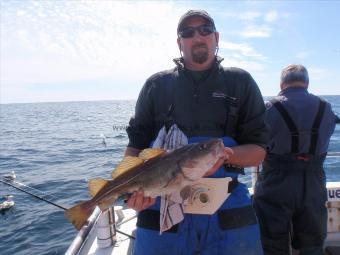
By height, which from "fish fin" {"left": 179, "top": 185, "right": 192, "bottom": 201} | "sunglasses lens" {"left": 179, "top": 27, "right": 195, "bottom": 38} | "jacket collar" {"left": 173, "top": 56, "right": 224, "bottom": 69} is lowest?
"fish fin" {"left": 179, "top": 185, "right": 192, "bottom": 201}

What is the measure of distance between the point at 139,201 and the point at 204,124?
2.80 feet

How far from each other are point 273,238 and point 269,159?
99 cm

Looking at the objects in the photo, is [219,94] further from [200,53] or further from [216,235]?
[216,235]

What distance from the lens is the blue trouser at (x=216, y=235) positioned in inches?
127

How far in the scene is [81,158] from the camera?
24266 mm

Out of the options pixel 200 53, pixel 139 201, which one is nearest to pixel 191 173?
pixel 139 201

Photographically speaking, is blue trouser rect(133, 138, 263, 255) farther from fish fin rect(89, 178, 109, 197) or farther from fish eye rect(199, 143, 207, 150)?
fish fin rect(89, 178, 109, 197)

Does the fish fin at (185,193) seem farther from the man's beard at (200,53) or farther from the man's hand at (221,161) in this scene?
the man's beard at (200,53)

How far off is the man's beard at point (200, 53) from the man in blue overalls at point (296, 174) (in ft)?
5.57

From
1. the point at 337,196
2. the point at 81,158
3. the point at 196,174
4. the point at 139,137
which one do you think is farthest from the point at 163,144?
the point at 81,158

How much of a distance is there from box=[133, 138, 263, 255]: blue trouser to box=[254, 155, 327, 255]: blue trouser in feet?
5.27

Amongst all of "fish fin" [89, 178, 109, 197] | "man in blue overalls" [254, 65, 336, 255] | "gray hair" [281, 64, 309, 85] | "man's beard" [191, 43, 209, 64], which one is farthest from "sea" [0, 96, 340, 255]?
"fish fin" [89, 178, 109, 197]

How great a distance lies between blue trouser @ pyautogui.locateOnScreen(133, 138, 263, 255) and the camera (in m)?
3.22

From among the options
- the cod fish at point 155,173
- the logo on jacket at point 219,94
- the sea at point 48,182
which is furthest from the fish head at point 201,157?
the sea at point 48,182
